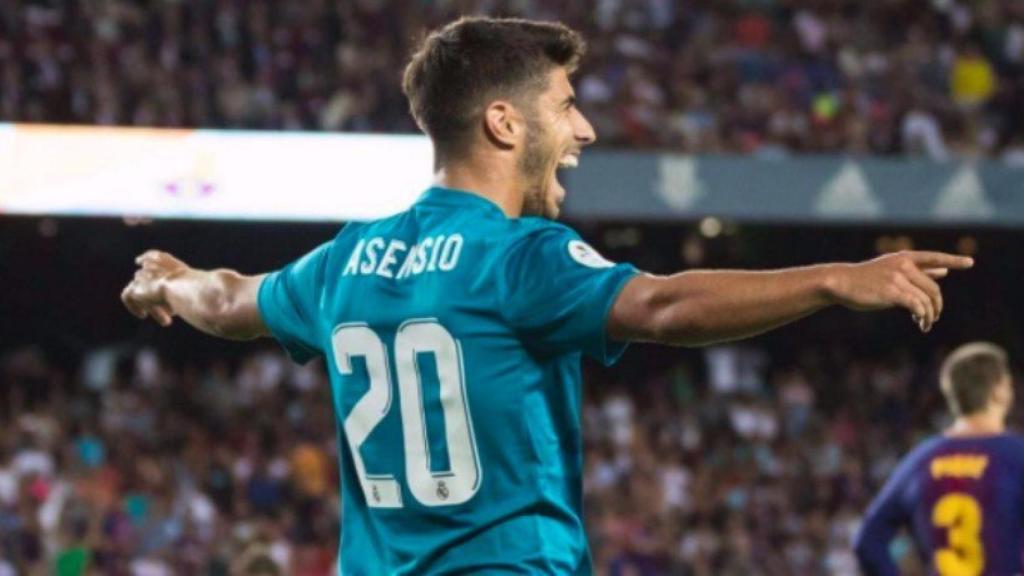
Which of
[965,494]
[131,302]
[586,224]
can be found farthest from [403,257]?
[586,224]

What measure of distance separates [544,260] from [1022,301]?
18154 millimetres

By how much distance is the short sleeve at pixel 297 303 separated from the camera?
331 centimetres

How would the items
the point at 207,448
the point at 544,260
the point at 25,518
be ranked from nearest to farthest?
1. the point at 544,260
2. the point at 25,518
3. the point at 207,448

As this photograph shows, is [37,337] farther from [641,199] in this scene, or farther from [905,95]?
[905,95]

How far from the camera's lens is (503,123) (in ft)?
10.1

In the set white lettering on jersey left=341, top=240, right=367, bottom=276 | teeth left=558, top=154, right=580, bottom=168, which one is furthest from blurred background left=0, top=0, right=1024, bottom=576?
teeth left=558, top=154, right=580, bottom=168

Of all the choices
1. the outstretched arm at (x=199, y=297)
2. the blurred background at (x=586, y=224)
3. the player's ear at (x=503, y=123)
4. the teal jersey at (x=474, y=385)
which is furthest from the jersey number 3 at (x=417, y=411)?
the blurred background at (x=586, y=224)

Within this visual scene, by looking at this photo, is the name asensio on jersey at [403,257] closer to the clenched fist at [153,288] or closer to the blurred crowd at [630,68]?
the clenched fist at [153,288]

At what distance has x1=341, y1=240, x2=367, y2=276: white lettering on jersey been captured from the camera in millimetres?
3133

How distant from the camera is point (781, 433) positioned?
54.2 ft

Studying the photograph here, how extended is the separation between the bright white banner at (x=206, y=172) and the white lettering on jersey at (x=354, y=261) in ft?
40.1

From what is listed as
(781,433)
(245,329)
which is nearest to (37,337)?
(781,433)

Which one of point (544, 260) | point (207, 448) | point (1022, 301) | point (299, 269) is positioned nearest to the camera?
point (544, 260)

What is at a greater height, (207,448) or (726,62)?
(726,62)
